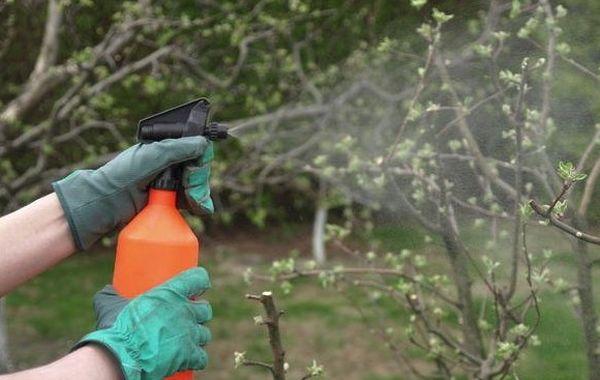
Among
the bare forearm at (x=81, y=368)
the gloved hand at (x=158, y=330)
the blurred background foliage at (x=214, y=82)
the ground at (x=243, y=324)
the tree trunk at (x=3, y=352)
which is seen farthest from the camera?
the ground at (x=243, y=324)

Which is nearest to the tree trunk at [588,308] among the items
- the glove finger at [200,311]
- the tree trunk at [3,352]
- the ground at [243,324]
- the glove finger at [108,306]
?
the glove finger at [200,311]

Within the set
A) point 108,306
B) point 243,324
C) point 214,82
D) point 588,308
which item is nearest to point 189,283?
point 108,306

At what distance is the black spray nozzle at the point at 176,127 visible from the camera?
2.14 metres

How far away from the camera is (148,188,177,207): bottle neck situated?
2139 millimetres

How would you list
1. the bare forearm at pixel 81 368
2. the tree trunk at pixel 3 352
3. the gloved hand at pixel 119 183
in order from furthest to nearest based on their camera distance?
the tree trunk at pixel 3 352
the gloved hand at pixel 119 183
the bare forearm at pixel 81 368

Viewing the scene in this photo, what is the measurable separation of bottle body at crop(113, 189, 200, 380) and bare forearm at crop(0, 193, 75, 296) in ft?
0.41

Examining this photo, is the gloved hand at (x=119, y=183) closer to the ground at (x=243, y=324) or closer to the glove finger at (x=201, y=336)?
the glove finger at (x=201, y=336)

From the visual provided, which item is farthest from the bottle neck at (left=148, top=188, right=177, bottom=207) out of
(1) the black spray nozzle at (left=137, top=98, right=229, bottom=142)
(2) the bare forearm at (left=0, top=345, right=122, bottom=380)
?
(2) the bare forearm at (left=0, top=345, right=122, bottom=380)

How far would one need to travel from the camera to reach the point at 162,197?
7.02 feet

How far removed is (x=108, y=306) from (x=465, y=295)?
132 centimetres

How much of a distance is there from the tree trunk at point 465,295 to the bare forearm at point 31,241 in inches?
51.0

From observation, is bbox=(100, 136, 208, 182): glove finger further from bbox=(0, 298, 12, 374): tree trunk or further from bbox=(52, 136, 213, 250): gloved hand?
bbox=(0, 298, 12, 374): tree trunk

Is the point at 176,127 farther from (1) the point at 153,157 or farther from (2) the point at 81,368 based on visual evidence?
(2) the point at 81,368

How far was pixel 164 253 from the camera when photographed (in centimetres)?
210
